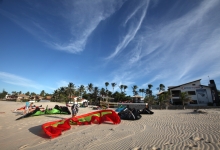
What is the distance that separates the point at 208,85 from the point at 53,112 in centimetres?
3817

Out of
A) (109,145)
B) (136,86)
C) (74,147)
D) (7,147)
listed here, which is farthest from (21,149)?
(136,86)

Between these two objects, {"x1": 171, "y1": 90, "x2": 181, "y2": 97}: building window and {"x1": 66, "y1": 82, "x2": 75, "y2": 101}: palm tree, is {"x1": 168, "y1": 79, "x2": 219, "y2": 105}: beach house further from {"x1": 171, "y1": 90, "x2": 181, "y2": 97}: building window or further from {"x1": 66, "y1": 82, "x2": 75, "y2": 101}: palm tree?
{"x1": 66, "y1": 82, "x2": 75, "y2": 101}: palm tree

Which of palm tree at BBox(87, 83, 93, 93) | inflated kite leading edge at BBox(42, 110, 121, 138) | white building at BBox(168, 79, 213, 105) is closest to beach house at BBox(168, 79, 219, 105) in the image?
white building at BBox(168, 79, 213, 105)

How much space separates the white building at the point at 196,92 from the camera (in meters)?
31.1

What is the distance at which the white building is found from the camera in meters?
31.1

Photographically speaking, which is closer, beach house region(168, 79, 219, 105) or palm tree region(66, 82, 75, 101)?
beach house region(168, 79, 219, 105)

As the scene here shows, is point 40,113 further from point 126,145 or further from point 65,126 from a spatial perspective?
point 126,145

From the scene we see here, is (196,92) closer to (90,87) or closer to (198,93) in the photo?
(198,93)

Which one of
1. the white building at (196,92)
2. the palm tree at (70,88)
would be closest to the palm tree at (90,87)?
the palm tree at (70,88)

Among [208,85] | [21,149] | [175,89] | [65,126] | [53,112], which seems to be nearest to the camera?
[21,149]

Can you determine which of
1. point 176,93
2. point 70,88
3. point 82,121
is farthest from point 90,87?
point 82,121

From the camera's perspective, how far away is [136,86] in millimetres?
77500

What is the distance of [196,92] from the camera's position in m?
32.7

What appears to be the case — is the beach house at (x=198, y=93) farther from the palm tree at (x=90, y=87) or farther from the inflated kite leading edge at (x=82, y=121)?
the palm tree at (x=90, y=87)
